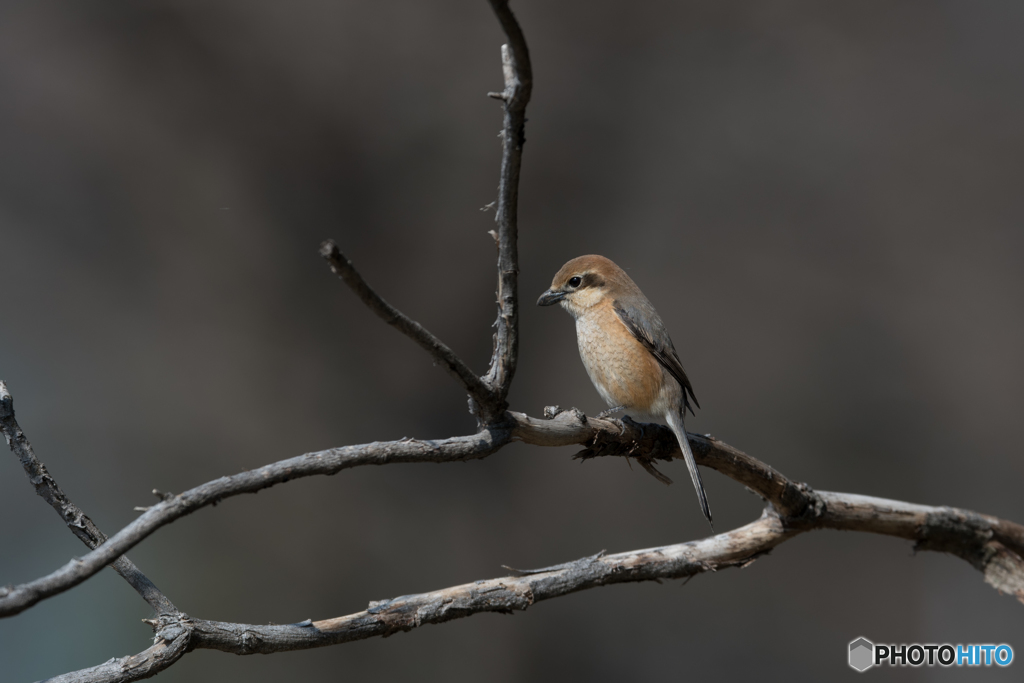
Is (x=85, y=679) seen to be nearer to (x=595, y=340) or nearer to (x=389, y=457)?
(x=389, y=457)

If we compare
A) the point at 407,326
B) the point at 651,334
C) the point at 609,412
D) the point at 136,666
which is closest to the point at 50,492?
the point at 136,666

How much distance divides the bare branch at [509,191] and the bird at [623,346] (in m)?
0.75

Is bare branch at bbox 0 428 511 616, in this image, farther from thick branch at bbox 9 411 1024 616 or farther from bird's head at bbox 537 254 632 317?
bird's head at bbox 537 254 632 317

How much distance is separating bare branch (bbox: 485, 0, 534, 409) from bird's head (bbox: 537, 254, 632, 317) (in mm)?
921

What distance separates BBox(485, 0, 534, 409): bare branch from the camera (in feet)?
3.49

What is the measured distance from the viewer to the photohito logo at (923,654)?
3.04 m

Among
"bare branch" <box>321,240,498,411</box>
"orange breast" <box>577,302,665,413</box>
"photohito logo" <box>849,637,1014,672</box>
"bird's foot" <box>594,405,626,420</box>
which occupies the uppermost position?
"orange breast" <box>577,302,665,413</box>

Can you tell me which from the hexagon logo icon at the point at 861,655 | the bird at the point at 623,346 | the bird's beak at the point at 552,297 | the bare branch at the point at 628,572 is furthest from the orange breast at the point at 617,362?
the hexagon logo icon at the point at 861,655

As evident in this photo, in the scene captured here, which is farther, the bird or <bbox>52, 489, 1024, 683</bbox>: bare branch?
the bird

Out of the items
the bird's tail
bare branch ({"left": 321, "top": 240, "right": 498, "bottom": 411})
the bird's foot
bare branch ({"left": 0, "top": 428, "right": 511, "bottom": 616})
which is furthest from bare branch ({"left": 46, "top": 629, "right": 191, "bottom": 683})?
the bird's tail

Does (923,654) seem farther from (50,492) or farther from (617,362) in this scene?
(50,492)

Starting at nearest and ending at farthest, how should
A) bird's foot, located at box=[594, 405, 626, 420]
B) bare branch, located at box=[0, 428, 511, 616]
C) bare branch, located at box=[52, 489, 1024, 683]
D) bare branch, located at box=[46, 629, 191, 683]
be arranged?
bare branch, located at box=[0, 428, 511, 616] < bare branch, located at box=[46, 629, 191, 683] < bare branch, located at box=[52, 489, 1024, 683] < bird's foot, located at box=[594, 405, 626, 420]

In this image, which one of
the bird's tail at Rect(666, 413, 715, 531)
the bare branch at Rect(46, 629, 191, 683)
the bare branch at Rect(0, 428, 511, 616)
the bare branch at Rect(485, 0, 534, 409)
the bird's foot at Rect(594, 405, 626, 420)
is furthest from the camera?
the bird's foot at Rect(594, 405, 626, 420)

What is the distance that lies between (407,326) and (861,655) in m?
3.53
